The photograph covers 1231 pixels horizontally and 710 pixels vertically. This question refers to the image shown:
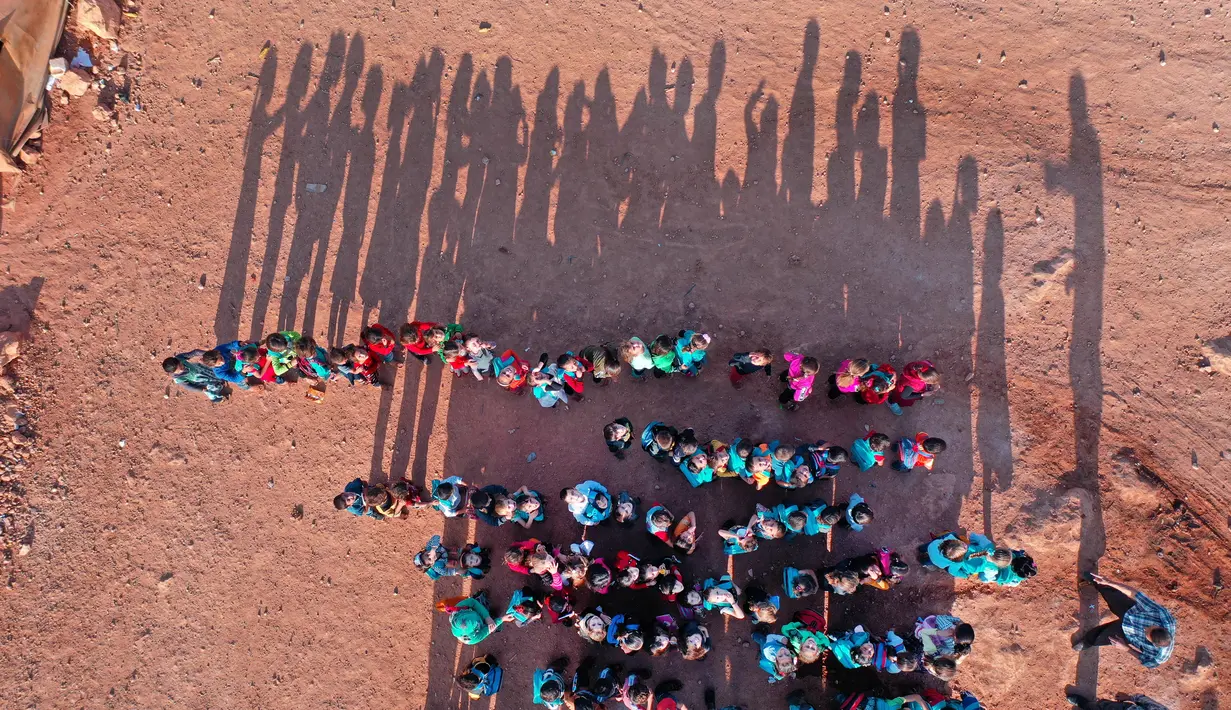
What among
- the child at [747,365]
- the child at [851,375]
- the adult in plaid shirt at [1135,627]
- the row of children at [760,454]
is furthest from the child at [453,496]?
the adult in plaid shirt at [1135,627]

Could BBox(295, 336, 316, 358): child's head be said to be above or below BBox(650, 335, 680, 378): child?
below

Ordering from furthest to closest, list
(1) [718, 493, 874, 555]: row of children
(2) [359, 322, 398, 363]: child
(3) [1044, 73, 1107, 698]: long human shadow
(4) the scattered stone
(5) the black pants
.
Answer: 1. (4) the scattered stone
2. (3) [1044, 73, 1107, 698]: long human shadow
3. (5) the black pants
4. (2) [359, 322, 398, 363]: child
5. (1) [718, 493, 874, 555]: row of children

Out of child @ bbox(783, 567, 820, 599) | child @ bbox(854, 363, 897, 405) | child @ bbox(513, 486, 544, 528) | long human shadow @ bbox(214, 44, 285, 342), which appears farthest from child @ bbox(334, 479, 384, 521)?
child @ bbox(854, 363, 897, 405)

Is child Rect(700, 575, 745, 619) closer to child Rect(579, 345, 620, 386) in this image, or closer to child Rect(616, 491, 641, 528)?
child Rect(616, 491, 641, 528)

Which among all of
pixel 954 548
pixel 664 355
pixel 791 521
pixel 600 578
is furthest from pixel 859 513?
pixel 600 578

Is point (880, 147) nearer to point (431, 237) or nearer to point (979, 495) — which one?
point (979, 495)

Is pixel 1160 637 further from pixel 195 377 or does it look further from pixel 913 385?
pixel 195 377

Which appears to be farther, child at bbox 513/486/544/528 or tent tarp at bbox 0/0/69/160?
tent tarp at bbox 0/0/69/160
